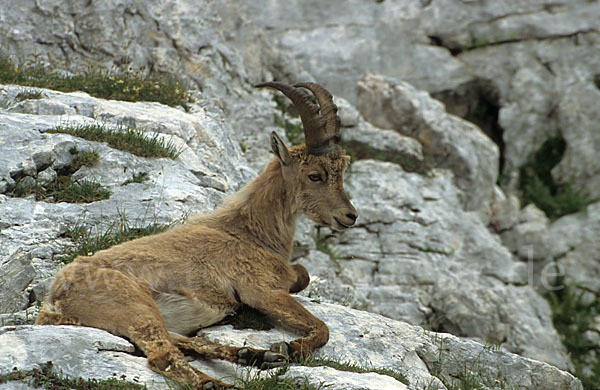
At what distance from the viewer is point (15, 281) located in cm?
682

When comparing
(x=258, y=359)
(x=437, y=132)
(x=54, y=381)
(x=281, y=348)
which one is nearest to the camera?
(x=54, y=381)

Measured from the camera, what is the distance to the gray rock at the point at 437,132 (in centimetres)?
1839

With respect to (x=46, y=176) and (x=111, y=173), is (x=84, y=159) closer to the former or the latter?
(x=111, y=173)

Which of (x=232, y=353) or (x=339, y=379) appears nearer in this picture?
(x=339, y=379)

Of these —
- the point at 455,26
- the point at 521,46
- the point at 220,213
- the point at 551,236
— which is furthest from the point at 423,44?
the point at 220,213

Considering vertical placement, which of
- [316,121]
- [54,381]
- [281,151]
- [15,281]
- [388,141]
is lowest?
[388,141]

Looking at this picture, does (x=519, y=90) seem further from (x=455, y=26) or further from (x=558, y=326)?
(x=558, y=326)

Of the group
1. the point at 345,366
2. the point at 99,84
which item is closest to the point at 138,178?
the point at 99,84

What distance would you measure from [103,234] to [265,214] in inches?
97.9

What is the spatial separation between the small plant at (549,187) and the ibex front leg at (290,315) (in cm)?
1748

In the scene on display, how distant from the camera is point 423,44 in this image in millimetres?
24500

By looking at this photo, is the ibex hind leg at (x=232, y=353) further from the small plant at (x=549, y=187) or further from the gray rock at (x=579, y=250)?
the small plant at (x=549, y=187)

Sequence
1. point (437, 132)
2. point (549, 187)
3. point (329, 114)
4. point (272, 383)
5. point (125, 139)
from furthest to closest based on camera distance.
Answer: point (549, 187) → point (437, 132) → point (125, 139) → point (329, 114) → point (272, 383)

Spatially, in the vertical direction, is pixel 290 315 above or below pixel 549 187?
above
